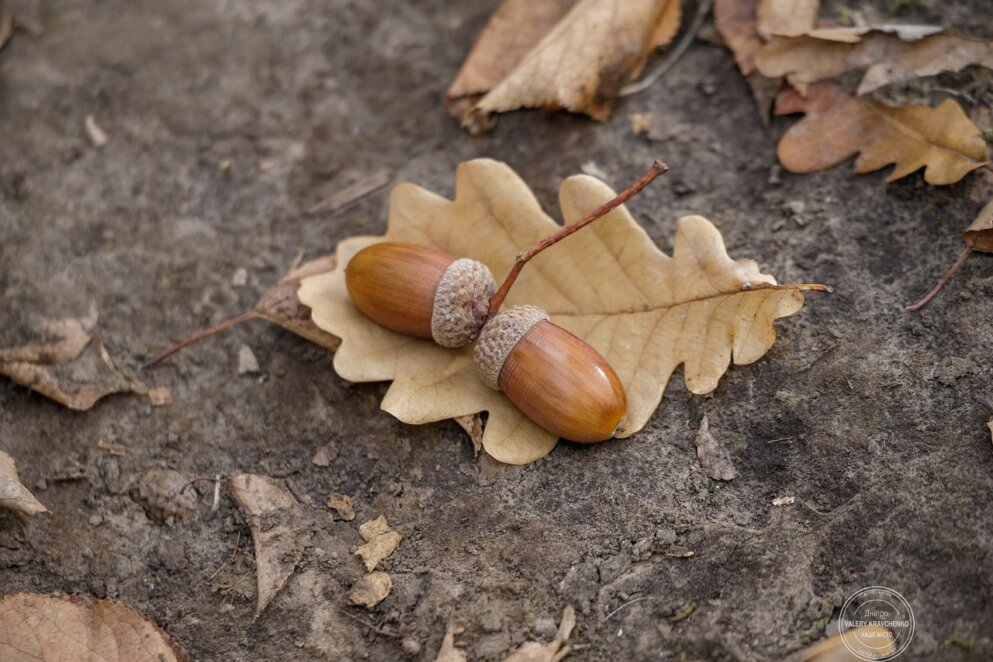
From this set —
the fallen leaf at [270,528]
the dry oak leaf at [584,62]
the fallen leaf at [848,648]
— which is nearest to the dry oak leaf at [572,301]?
the fallen leaf at [270,528]

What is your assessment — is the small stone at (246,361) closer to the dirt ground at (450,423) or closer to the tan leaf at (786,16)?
the dirt ground at (450,423)

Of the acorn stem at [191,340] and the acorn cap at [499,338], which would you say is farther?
the acorn stem at [191,340]

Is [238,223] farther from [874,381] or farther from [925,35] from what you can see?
[925,35]

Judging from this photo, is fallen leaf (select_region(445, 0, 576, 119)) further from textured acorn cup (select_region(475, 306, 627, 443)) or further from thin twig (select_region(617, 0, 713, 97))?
textured acorn cup (select_region(475, 306, 627, 443))

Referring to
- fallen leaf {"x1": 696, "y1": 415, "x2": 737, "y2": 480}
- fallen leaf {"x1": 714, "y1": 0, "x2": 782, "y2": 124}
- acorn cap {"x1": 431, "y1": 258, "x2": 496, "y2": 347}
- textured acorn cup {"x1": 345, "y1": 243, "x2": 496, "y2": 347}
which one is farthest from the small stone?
fallen leaf {"x1": 714, "y1": 0, "x2": 782, "y2": 124}

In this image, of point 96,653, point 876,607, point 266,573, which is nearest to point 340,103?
point 266,573

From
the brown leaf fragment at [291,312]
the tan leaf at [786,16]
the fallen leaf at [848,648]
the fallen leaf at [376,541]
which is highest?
the tan leaf at [786,16]
